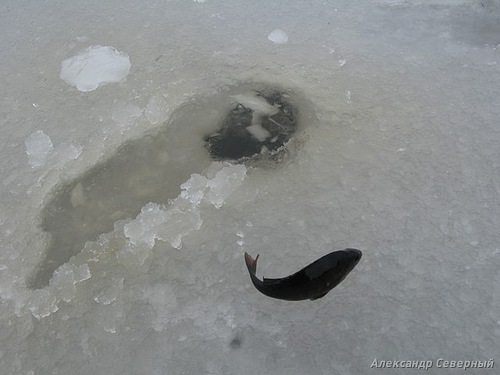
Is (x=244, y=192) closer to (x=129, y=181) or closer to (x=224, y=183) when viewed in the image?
(x=224, y=183)

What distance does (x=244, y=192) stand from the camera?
2.52 meters

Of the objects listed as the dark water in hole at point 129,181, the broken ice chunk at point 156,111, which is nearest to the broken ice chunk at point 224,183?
the dark water in hole at point 129,181

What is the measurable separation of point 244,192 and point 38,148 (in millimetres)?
1155

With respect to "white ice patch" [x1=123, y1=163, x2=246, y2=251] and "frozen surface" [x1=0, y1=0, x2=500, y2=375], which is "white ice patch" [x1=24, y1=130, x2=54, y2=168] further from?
"white ice patch" [x1=123, y1=163, x2=246, y2=251]

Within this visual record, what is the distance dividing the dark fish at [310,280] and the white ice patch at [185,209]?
585 millimetres

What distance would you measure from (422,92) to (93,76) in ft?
6.46

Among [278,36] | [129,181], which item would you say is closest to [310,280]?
[129,181]

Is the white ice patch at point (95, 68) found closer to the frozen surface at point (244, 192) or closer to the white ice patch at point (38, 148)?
the frozen surface at point (244, 192)

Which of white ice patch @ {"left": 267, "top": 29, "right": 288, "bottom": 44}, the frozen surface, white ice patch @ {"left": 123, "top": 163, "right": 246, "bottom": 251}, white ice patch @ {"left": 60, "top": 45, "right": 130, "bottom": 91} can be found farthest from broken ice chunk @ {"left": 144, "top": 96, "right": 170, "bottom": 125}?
white ice patch @ {"left": 267, "top": 29, "right": 288, "bottom": 44}

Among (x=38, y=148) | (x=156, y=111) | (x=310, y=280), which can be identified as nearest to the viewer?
(x=310, y=280)

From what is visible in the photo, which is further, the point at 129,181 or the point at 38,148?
the point at 38,148

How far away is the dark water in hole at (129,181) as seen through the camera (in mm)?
2432

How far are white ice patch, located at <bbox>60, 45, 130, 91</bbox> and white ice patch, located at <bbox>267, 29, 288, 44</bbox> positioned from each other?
0.94m

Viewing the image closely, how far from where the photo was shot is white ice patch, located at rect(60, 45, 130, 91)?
3.18 m
